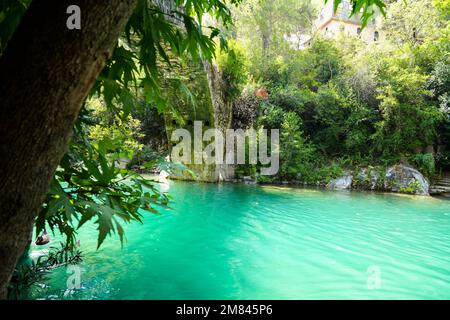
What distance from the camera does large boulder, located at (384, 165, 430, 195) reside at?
1389cm

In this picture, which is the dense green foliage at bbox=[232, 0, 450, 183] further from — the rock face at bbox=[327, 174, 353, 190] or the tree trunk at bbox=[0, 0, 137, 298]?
the tree trunk at bbox=[0, 0, 137, 298]

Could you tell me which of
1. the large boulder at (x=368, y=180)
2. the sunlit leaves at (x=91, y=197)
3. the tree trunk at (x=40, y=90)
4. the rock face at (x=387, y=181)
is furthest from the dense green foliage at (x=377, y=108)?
the tree trunk at (x=40, y=90)

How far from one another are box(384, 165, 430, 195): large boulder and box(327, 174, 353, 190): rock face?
5.32 ft

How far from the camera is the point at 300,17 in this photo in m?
25.0

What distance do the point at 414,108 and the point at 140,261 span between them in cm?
1625

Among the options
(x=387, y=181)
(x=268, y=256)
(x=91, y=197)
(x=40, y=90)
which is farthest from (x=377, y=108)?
(x=40, y=90)

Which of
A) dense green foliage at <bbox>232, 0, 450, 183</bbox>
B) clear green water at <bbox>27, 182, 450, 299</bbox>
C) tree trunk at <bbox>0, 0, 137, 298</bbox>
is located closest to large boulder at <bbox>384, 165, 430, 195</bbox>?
dense green foliage at <bbox>232, 0, 450, 183</bbox>

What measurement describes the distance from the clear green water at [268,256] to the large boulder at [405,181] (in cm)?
534

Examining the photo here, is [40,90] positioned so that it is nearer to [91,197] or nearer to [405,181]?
[91,197]

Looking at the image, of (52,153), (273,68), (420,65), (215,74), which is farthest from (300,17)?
(52,153)

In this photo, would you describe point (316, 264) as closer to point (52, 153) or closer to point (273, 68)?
point (52, 153)

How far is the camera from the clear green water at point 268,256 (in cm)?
375

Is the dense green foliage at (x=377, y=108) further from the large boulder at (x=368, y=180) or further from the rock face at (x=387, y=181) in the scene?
the large boulder at (x=368, y=180)

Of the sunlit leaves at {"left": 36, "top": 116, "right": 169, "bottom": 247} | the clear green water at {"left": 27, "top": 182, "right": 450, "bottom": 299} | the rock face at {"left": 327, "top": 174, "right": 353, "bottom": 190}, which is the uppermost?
the sunlit leaves at {"left": 36, "top": 116, "right": 169, "bottom": 247}
